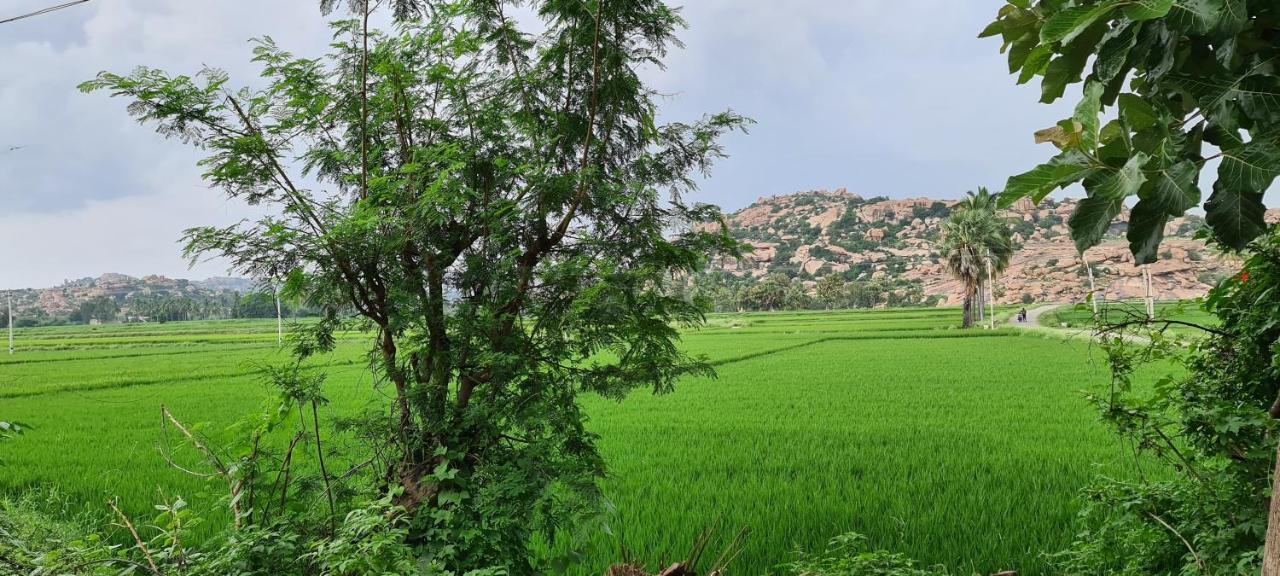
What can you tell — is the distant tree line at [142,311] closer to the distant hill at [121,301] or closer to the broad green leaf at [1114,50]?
the distant hill at [121,301]

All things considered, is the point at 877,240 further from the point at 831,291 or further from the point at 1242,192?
the point at 1242,192

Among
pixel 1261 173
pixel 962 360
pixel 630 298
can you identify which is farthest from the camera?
pixel 962 360

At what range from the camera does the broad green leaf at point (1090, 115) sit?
2.42ft

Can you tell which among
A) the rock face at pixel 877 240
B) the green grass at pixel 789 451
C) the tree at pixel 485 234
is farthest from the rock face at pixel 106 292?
the rock face at pixel 877 240

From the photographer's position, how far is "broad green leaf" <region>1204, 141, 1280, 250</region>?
0.73 m

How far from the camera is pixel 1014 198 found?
787 millimetres

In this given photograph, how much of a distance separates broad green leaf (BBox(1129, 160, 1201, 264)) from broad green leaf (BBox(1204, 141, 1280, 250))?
0.16 ft

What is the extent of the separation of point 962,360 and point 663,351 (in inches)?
642

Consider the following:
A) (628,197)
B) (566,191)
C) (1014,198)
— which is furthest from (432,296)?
(1014,198)

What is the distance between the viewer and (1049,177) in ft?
2.54

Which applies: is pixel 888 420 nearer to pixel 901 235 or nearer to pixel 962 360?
pixel 962 360

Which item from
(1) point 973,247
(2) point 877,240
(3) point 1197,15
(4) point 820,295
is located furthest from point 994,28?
(2) point 877,240

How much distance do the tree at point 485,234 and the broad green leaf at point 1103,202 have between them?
2220 millimetres

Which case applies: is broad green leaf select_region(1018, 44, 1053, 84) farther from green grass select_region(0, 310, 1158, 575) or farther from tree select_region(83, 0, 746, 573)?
green grass select_region(0, 310, 1158, 575)
